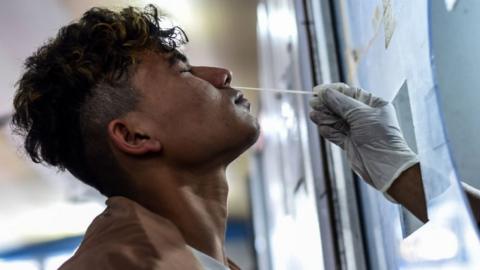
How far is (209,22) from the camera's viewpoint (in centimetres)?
235

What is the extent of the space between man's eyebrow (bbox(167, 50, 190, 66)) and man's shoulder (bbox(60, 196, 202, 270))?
0.71ft

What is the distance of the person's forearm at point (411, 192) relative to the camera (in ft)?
2.35

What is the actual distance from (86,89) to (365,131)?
40cm

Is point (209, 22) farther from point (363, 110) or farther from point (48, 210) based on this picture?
point (48, 210)

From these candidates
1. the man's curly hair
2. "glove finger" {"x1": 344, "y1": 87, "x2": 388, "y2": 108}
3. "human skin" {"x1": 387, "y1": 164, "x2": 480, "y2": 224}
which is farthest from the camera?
the man's curly hair

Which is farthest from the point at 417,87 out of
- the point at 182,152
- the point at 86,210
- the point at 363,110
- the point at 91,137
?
the point at 86,210

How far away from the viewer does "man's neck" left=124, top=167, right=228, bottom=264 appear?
895mm

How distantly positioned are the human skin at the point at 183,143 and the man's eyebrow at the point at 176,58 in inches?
0.5

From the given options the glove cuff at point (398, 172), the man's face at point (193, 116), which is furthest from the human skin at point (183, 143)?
the glove cuff at point (398, 172)

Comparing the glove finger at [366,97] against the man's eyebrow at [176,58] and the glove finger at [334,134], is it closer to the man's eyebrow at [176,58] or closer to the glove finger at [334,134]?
the glove finger at [334,134]

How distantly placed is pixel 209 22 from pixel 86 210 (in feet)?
7.12

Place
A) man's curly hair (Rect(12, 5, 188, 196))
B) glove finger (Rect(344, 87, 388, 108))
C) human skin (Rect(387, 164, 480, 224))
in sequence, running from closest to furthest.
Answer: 1. human skin (Rect(387, 164, 480, 224))
2. glove finger (Rect(344, 87, 388, 108))
3. man's curly hair (Rect(12, 5, 188, 196))

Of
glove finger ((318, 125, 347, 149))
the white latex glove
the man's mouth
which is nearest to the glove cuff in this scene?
the white latex glove

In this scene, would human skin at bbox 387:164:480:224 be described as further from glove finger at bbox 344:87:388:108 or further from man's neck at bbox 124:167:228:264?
man's neck at bbox 124:167:228:264
